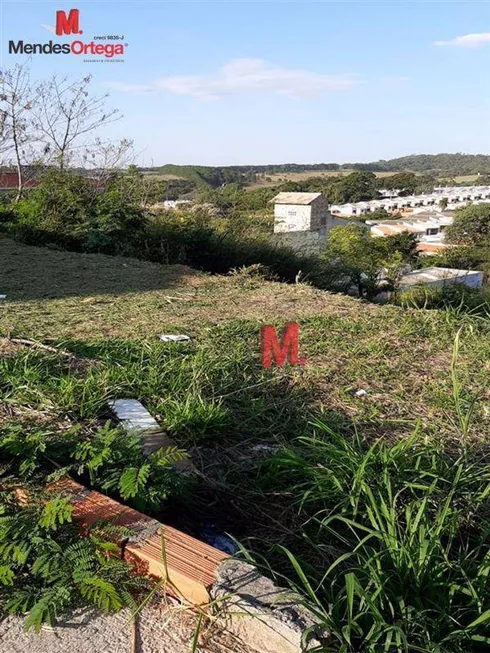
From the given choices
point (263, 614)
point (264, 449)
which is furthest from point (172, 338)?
point (263, 614)

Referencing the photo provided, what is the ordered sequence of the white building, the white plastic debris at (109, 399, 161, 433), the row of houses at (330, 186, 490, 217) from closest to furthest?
the white plastic debris at (109, 399, 161, 433) < the white building < the row of houses at (330, 186, 490, 217)

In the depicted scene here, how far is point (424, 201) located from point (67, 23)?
7112 cm

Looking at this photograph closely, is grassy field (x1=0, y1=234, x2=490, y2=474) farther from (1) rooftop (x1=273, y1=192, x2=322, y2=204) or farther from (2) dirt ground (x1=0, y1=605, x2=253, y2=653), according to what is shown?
(1) rooftop (x1=273, y1=192, x2=322, y2=204)

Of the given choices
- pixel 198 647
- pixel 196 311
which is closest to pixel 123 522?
pixel 198 647

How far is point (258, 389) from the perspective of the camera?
93.8 inches

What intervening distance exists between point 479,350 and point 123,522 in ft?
7.80

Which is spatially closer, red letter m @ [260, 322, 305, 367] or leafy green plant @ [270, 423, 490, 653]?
leafy green plant @ [270, 423, 490, 653]

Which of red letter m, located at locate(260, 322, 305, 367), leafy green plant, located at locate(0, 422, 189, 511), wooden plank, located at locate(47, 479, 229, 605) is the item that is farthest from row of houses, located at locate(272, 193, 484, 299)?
wooden plank, located at locate(47, 479, 229, 605)

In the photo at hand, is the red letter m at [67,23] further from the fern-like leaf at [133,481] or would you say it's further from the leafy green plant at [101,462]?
the fern-like leaf at [133,481]

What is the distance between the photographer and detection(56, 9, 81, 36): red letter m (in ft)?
30.3

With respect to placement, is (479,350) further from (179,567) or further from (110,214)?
(110,214)

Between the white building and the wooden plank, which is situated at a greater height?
the wooden plank

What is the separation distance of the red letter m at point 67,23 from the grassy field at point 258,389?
6.96 meters

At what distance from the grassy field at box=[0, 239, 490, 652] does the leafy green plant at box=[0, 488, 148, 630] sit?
0.26m
